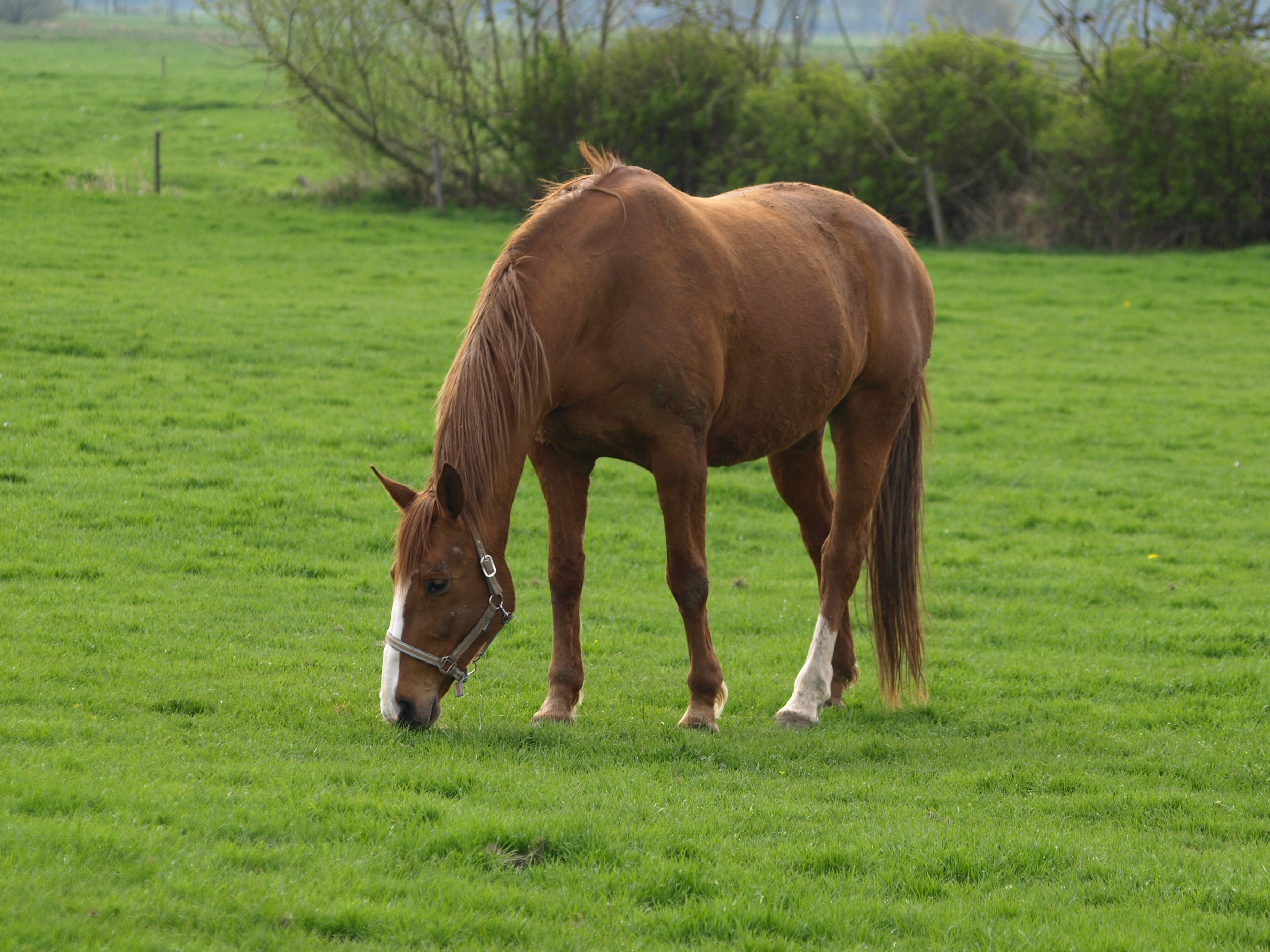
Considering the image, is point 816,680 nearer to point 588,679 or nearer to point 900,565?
point 900,565

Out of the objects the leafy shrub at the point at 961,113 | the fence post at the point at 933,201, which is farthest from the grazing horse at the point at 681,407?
the leafy shrub at the point at 961,113

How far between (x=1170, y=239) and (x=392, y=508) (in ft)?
60.8

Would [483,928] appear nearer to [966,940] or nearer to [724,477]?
[966,940]

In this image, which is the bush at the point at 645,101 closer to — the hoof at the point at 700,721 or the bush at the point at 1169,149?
the bush at the point at 1169,149

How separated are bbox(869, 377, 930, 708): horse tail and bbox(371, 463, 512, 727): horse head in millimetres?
2526

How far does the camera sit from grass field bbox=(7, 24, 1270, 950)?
3715 mm

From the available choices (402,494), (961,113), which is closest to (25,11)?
(961,113)

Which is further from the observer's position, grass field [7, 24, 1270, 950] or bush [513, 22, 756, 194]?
bush [513, 22, 756, 194]

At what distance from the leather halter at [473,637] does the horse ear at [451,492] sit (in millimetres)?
113

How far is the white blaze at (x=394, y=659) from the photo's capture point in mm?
4992

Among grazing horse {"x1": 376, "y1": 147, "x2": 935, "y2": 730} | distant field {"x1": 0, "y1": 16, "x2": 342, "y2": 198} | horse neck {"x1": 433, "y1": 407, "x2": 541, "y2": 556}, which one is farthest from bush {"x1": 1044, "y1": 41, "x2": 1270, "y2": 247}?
horse neck {"x1": 433, "y1": 407, "x2": 541, "y2": 556}

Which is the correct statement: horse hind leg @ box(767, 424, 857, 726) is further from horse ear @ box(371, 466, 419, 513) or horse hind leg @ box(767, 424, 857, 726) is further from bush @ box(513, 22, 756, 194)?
bush @ box(513, 22, 756, 194)

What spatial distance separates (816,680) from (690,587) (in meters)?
0.99

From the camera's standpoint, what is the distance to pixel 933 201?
2416 cm
